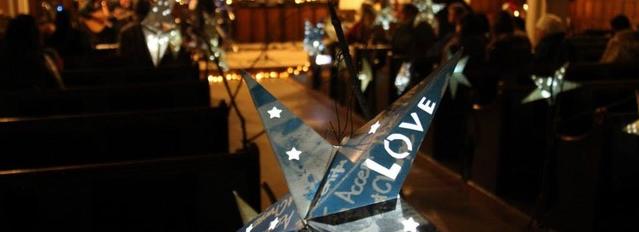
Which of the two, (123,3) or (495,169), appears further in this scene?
(123,3)

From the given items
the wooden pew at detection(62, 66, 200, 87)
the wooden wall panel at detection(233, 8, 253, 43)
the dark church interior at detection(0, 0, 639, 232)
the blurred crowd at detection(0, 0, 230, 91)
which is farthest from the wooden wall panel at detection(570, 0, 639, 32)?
the wooden pew at detection(62, 66, 200, 87)

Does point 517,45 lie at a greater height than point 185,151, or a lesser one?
greater

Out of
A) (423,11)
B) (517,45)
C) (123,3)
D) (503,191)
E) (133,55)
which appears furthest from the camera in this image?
(123,3)

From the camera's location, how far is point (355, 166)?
143 centimetres

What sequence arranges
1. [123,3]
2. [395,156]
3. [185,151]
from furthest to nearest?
[123,3] → [185,151] → [395,156]

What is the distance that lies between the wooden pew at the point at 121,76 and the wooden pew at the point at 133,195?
4.18 m

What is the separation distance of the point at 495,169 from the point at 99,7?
9.86 m

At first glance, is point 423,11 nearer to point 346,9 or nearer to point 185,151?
point 185,151

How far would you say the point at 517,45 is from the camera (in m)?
7.62

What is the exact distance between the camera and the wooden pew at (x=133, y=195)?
11.7ft

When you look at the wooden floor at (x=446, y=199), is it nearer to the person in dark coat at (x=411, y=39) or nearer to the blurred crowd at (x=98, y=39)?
the blurred crowd at (x=98, y=39)

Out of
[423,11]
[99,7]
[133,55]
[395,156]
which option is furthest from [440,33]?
[395,156]

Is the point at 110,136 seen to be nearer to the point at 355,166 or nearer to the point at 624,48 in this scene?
the point at 355,166

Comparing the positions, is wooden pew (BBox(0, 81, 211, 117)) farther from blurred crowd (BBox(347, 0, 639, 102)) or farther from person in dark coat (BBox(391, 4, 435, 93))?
person in dark coat (BBox(391, 4, 435, 93))
